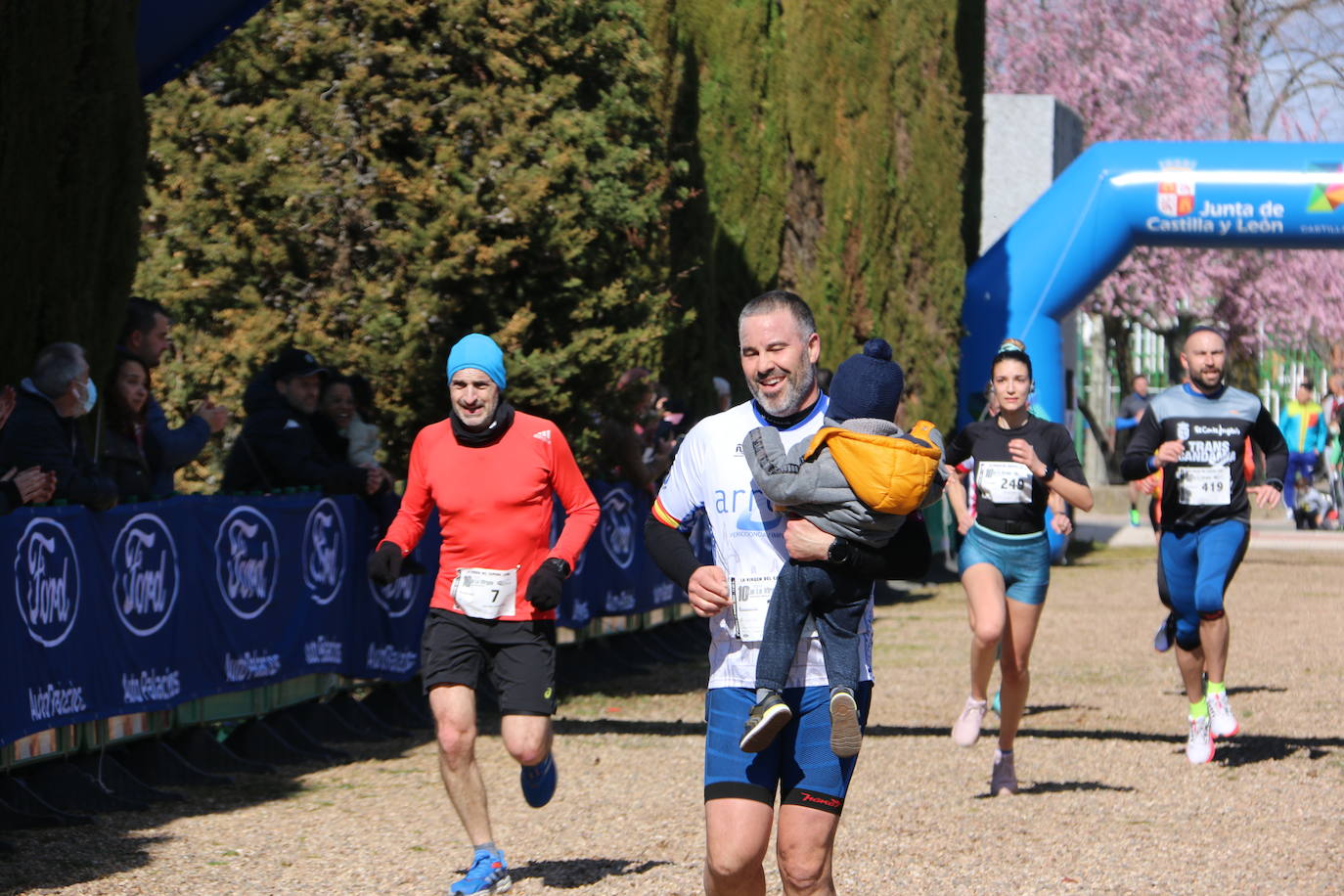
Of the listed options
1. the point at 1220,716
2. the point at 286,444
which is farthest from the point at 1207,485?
the point at 286,444

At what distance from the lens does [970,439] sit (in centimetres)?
953

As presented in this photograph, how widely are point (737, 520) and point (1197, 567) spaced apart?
5.75 meters

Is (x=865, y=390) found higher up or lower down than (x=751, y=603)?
higher up

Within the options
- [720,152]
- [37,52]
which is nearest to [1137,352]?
[720,152]

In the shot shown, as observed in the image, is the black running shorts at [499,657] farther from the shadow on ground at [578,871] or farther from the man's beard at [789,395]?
the man's beard at [789,395]

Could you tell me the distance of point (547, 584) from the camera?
23.3ft

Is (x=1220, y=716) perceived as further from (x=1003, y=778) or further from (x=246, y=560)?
(x=246, y=560)

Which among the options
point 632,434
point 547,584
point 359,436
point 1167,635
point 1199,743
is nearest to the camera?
point 547,584

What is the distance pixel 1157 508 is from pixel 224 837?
18.1 feet

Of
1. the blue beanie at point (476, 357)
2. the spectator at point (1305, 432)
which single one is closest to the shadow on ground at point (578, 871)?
the blue beanie at point (476, 357)

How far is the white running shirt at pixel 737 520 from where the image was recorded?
5086 mm

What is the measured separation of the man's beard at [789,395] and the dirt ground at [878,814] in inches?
103

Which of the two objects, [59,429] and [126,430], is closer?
[59,429]

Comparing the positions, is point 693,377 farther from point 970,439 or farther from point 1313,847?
point 1313,847
